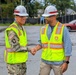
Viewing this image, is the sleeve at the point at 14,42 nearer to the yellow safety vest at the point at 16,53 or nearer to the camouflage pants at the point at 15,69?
the yellow safety vest at the point at 16,53

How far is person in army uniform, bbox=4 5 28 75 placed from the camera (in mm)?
5668

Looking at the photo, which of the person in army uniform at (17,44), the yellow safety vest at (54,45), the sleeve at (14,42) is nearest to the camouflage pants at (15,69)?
the person in army uniform at (17,44)

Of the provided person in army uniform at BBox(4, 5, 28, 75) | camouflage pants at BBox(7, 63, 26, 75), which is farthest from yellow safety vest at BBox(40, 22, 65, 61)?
camouflage pants at BBox(7, 63, 26, 75)

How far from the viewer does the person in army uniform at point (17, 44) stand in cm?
567

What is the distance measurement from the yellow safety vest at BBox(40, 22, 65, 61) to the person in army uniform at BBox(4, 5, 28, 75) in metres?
0.34

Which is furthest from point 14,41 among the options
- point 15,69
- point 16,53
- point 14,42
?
point 15,69

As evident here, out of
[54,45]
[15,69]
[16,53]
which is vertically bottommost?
[15,69]

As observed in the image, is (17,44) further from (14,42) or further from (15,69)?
(15,69)

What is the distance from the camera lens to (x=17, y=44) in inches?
223

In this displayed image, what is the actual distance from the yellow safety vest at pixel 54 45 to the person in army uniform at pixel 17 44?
34cm

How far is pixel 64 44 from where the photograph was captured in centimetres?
577

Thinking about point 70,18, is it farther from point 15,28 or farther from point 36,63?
point 15,28

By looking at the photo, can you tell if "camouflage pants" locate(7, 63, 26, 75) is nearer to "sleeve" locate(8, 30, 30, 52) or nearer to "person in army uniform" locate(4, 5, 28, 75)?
"person in army uniform" locate(4, 5, 28, 75)

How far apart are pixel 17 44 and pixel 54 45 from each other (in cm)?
60
